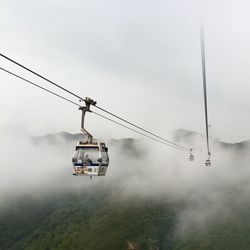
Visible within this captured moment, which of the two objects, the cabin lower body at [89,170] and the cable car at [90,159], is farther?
the cabin lower body at [89,170]

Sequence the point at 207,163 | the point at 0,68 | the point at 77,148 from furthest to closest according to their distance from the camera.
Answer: the point at 207,163 < the point at 77,148 < the point at 0,68

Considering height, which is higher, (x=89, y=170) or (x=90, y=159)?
(x=90, y=159)

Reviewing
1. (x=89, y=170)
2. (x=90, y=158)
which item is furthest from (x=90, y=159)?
(x=89, y=170)

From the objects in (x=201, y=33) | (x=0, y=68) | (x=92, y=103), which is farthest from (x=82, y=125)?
(x=201, y=33)

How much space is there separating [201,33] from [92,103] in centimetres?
1109

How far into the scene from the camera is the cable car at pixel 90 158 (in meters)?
25.7

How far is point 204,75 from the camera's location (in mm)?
11812

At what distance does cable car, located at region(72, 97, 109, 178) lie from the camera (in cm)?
2567

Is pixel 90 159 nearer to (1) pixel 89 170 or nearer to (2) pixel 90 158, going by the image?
(2) pixel 90 158

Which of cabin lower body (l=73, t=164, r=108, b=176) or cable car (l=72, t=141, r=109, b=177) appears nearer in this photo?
cable car (l=72, t=141, r=109, b=177)

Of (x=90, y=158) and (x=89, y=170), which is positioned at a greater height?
(x=90, y=158)

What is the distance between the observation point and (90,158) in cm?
A: 2631

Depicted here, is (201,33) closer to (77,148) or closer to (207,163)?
(77,148)

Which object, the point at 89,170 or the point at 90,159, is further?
the point at 89,170
